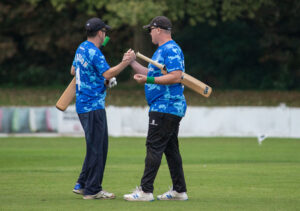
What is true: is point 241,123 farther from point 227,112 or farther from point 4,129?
point 4,129

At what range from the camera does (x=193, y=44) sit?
131 feet

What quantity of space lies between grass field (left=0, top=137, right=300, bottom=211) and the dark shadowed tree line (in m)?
17.4

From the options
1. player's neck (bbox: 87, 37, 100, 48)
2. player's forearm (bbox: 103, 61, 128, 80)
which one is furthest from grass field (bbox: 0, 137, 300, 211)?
player's neck (bbox: 87, 37, 100, 48)

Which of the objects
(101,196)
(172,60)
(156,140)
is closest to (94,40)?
(172,60)

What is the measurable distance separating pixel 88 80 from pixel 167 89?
36.5 inches

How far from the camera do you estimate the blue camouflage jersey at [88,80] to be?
8.09 meters

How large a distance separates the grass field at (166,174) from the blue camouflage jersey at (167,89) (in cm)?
107

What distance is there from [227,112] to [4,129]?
22.7 feet

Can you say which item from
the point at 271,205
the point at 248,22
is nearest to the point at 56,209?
the point at 271,205

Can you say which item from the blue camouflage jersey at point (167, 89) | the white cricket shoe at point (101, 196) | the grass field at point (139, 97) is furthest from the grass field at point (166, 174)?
the grass field at point (139, 97)

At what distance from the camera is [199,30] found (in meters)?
39.0

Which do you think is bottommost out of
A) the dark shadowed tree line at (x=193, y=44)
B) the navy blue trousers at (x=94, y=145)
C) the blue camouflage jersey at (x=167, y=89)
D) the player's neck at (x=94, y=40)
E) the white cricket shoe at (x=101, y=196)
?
the white cricket shoe at (x=101, y=196)

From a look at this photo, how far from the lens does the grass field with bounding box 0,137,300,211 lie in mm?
7805

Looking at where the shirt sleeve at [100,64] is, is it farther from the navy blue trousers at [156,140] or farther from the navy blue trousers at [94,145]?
the navy blue trousers at [156,140]
